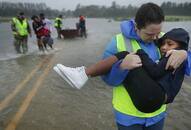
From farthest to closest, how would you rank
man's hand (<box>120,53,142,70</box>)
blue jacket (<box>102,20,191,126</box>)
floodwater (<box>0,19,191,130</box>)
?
floodwater (<box>0,19,191,130</box>)
blue jacket (<box>102,20,191,126</box>)
man's hand (<box>120,53,142,70</box>)

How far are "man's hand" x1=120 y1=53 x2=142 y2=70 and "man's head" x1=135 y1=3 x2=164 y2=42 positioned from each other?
0.76 ft

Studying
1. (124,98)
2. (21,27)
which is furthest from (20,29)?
(124,98)

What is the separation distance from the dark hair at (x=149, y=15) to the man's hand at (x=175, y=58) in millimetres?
263

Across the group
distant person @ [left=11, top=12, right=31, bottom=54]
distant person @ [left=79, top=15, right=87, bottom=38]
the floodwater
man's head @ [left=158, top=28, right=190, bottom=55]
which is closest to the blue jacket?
man's head @ [left=158, top=28, right=190, bottom=55]

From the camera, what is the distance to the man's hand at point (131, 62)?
2.86 m

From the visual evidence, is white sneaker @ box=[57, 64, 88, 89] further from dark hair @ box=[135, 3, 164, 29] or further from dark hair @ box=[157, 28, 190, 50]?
dark hair @ box=[157, 28, 190, 50]

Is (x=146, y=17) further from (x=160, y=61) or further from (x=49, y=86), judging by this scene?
(x=49, y=86)

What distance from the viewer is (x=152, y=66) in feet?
9.48

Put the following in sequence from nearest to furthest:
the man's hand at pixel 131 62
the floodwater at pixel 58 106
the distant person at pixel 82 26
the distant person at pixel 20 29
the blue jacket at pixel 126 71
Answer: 1. the man's hand at pixel 131 62
2. the blue jacket at pixel 126 71
3. the floodwater at pixel 58 106
4. the distant person at pixel 20 29
5. the distant person at pixel 82 26

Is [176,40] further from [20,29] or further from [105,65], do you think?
[20,29]

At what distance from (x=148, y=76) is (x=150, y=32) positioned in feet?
1.15

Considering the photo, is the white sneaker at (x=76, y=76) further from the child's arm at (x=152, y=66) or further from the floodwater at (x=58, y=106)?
the floodwater at (x=58, y=106)

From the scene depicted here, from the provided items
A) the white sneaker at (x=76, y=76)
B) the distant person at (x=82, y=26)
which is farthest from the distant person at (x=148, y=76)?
the distant person at (x=82, y=26)

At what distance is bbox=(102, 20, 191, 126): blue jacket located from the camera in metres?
3.00
